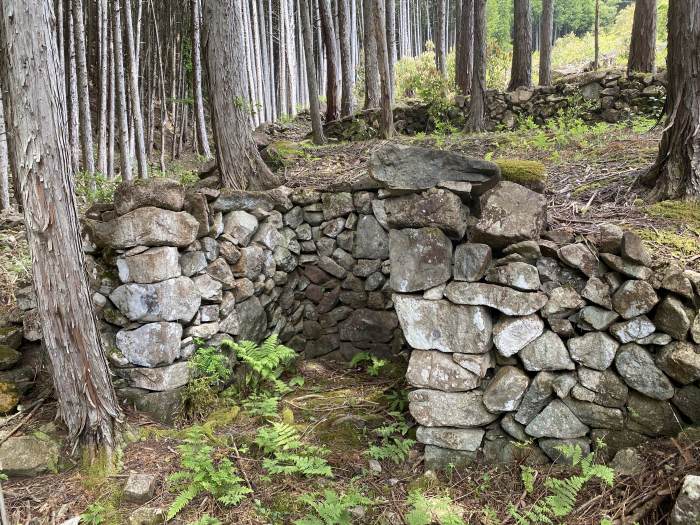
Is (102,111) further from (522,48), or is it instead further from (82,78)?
(522,48)

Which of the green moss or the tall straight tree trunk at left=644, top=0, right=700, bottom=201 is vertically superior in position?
the tall straight tree trunk at left=644, top=0, right=700, bottom=201

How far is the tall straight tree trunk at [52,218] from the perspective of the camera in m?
2.76

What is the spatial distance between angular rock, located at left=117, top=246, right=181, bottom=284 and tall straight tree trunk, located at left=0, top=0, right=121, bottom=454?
0.49m

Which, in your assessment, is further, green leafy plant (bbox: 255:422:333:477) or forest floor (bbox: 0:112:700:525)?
green leafy plant (bbox: 255:422:333:477)

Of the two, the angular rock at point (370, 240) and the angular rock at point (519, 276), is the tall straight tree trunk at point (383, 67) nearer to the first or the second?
the angular rock at point (370, 240)

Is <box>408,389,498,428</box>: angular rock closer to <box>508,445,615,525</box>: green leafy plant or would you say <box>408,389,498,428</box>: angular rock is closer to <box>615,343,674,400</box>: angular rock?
<box>508,445,615,525</box>: green leafy plant

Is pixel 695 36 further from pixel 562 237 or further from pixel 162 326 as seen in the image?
pixel 162 326

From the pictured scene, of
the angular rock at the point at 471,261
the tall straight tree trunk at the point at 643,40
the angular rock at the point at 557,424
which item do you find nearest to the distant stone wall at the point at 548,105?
the tall straight tree trunk at the point at 643,40

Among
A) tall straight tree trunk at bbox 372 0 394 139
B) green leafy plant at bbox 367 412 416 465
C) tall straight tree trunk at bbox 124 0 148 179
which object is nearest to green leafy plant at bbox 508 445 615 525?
green leafy plant at bbox 367 412 416 465

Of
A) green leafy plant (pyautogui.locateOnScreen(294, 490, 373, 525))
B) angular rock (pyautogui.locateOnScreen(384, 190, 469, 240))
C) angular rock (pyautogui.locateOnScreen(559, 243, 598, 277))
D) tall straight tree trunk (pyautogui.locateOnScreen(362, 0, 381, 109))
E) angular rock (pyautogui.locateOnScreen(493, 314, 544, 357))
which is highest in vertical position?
tall straight tree trunk (pyautogui.locateOnScreen(362, 0, 381, 109))

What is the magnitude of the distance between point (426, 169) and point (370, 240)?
161 cm

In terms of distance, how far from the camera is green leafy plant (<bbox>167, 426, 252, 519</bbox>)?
2797mm

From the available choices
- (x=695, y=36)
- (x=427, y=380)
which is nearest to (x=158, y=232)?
(x=427, y=380)

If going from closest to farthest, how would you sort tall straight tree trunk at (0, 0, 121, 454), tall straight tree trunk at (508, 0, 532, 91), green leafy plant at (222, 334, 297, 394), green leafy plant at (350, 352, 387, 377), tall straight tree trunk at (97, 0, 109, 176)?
tall straight tree trunk at (0, 0, 121, 454) < green leafy plant at (222, 334, 297, 394) < green leafy plant at (350, 352, 387, 377) < tall straight tree trunk at (97, 0, 109, 176) < tall straight tree trunk at (508, 0, 532, 91)
